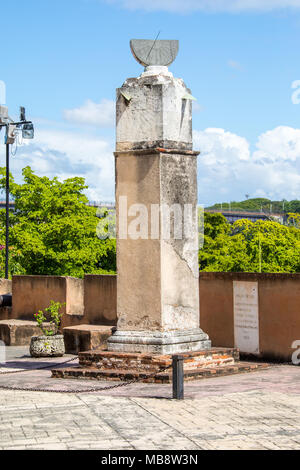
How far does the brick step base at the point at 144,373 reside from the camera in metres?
11.9

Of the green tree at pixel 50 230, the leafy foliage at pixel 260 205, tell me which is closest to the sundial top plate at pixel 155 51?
the green tree at pixel 50 230

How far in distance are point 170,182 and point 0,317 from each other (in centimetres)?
1072

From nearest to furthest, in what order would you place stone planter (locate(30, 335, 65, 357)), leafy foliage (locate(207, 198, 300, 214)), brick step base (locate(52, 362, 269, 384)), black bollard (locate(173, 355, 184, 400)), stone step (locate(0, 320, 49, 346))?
1. black bollard (locate(173, 355, 184, 400))
2. brick step base (locate(52, 362, 269, 384))
3. stone planter (locate(30, 335, 65, 357))
4. stone step (locate(0, 320, 49, 346))
5. leafy foliage (locate(207, 198, 300, 214))

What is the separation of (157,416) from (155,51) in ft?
21.5

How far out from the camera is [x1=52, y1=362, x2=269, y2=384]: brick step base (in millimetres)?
11930

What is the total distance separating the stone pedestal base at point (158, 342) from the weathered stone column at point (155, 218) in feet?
0.05

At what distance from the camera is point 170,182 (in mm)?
12766

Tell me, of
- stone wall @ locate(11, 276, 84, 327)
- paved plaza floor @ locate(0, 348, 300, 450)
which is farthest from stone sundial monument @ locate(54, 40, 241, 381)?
stone wall @ locate(11, 276, 84, 327)

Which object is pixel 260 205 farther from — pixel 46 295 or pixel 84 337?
pixel 84 337

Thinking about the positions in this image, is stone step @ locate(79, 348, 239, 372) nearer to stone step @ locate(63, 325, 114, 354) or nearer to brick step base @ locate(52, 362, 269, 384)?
brick step base @ locate(52, 362, 269, 384)

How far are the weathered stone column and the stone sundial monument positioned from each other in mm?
16

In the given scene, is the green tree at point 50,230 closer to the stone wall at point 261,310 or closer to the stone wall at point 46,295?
the stone wall at point 46,295

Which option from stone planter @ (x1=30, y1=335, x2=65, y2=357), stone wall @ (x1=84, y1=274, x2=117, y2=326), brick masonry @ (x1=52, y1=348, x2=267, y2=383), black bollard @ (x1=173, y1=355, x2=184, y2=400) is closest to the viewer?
black bollard @ (x1=173, y1=355, x2=184, y2=400)
